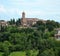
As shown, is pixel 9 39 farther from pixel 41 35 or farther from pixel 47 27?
pixel 47 27

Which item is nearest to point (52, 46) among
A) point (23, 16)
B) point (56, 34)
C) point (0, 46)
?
point (0, 46)

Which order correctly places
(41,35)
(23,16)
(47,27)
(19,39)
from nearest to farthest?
(19,39) → (41,35) → (47,27) → (23,16)

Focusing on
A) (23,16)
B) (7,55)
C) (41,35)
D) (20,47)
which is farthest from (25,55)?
(23,16)

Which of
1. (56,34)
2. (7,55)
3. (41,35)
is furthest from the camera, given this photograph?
(56,34)

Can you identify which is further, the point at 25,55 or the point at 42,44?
the point at 42,44

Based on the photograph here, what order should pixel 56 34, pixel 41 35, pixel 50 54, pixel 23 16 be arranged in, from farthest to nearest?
pixel 23 16 → pixel 56 34 → pixel 41 35 → pixel 50 54

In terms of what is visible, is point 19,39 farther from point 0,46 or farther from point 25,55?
point 25,55

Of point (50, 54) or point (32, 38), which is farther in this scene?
point (32, 38)

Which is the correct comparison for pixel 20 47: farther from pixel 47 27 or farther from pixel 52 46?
pixel 47 27
